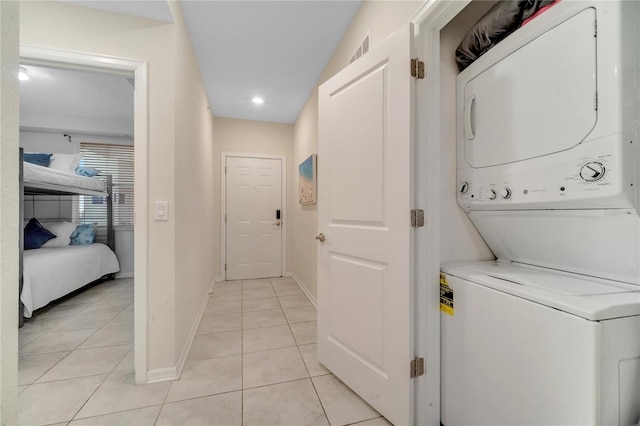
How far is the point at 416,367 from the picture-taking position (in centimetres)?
120

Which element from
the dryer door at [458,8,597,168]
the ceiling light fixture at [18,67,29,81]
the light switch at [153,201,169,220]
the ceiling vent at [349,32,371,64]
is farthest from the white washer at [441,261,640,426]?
the ceiling light fixture at [18,67,29,81]

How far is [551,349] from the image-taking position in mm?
787

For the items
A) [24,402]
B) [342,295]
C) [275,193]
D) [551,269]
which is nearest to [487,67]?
[551,269]

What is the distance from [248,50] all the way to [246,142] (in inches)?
68.5

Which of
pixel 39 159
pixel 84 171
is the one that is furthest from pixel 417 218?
pixel 39 159

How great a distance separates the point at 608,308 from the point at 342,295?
113cm

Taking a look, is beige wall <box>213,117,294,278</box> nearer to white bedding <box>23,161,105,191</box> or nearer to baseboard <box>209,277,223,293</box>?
baseboard <box>209,277,223,293</box>

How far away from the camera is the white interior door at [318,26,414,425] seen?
1.21m

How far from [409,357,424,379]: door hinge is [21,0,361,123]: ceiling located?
2341 millimetres

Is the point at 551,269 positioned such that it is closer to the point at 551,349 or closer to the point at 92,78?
the point at 551,349

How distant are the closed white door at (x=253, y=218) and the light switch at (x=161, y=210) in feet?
7.80

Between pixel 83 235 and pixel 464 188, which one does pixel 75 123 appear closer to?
pixel 83 235

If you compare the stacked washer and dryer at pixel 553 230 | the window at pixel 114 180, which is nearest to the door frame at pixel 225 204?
the window at pixel 114 180

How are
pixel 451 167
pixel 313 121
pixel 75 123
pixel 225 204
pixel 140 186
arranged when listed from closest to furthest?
1. pixel 451 167
2. pixel 140 186
3. pixel 313 121
4. pixel 75 123
5. pixel 225 204
